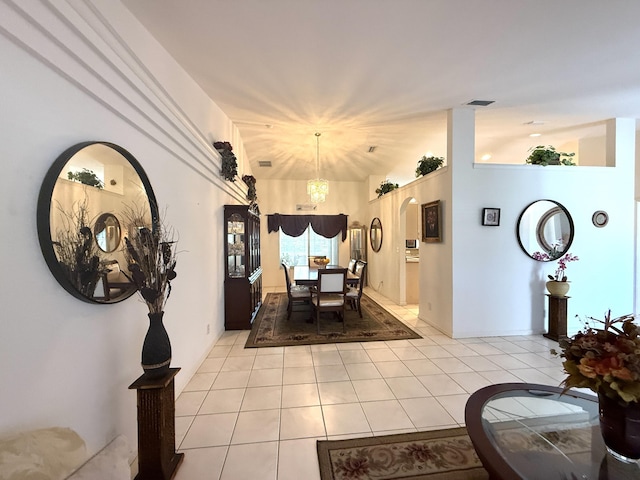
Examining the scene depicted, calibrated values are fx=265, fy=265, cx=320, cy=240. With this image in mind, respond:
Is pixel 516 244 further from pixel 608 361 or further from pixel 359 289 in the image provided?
pixel 608 361

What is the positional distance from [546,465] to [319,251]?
6728mm

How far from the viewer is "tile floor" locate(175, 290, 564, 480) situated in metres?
1.75

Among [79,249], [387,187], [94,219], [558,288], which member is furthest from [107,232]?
[387,187]

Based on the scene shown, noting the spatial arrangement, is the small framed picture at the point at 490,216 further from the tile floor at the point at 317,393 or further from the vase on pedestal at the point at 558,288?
the tile floor at the point at 317,393

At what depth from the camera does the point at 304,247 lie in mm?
7746

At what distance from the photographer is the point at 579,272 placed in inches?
151

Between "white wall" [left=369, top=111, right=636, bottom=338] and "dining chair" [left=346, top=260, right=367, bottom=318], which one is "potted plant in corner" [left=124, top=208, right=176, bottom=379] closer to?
"dining chair" [left=346, top=260, right=367, bottom=318]

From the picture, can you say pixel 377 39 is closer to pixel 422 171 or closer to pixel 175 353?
pixel 422 171

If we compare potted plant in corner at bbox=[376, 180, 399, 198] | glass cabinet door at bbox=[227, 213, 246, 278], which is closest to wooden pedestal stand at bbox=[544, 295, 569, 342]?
potted plant in corner at bbox=[376, 180, 399, 198]

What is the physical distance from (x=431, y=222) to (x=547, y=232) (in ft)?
5.12

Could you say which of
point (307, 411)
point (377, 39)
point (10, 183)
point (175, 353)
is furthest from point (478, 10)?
point (175, 353)

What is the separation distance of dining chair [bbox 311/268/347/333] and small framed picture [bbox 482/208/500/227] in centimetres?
205

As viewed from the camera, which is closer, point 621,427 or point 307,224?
point 621,427

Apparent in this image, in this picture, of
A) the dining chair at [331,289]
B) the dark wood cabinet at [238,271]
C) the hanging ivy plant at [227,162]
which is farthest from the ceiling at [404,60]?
the dining chair at [331,289]
